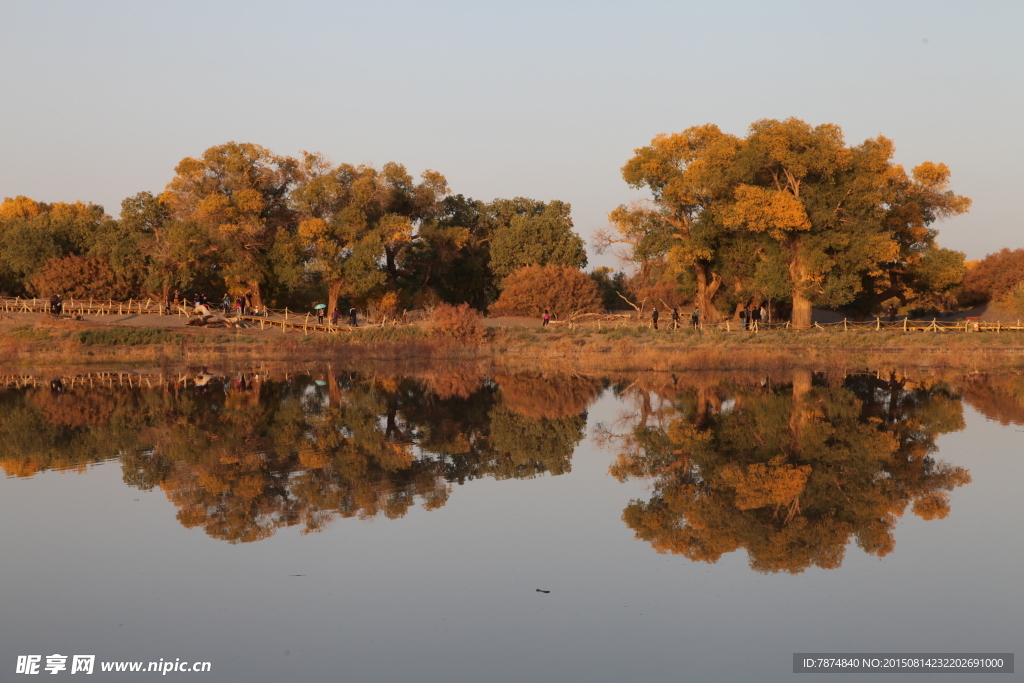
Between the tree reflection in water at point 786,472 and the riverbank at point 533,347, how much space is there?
1108cm

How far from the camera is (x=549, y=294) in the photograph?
2132 inches

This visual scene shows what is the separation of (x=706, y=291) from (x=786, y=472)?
39665 mm

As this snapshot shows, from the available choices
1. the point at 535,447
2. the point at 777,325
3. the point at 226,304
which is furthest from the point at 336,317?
the point at 535,447

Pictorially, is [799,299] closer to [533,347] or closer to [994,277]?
[533,347]

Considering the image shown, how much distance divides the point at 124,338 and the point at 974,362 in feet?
111

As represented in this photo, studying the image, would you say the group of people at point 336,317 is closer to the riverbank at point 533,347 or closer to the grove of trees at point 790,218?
the riverbank at point 533,347

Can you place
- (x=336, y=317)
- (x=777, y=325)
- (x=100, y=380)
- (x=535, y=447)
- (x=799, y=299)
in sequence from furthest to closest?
(x=336, y=317) → (x=777, y=325) → (x=799, y=299) → (x=100, y=380) → (x=535, y=447)

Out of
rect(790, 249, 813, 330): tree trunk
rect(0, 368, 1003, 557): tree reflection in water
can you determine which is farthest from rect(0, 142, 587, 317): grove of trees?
rect(0, 368, 1003, 557): tree reflection in water

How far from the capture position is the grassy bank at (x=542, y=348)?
121ft

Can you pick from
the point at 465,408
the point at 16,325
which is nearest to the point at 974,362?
the point at 465,408

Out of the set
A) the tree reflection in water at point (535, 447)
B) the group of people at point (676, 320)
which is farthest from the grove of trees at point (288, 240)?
the tree reflection in water at point (535, 447)

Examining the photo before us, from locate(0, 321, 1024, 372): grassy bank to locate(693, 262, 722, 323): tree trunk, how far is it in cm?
805

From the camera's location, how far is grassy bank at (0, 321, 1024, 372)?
121ft

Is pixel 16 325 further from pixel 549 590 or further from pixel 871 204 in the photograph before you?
pixel 549 590
